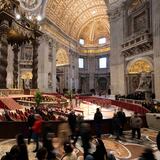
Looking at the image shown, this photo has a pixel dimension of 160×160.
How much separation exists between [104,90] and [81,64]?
20.7 feet

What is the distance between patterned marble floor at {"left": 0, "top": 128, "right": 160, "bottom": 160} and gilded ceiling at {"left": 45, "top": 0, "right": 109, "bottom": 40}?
844 inches

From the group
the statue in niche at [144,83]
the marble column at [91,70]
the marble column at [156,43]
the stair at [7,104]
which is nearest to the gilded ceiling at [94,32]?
the marble column at [91,70]

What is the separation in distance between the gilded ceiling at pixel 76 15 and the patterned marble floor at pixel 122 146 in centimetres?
2145

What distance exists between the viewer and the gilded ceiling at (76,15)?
27.7m

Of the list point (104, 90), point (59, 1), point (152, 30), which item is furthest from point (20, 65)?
point (104, 90)

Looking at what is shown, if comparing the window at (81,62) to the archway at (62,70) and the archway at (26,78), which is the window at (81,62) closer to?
the archway at (62,70)

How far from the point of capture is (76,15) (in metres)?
33.2

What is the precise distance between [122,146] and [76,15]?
29578 mm

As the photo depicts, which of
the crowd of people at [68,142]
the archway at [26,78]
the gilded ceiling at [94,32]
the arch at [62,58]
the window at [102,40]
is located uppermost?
the gilded ceiling at [94,32]

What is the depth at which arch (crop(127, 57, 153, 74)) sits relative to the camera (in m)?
15.5

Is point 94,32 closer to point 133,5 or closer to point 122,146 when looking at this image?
A: point 133,5

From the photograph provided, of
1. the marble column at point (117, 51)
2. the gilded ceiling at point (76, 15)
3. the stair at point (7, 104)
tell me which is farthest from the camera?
the gilded ceiling at point (76, 15)

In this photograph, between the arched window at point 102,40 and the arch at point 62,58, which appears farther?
the arched window at point 102,40

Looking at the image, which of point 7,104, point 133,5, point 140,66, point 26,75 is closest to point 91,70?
point 26,75
